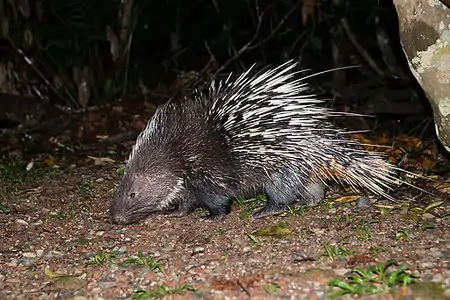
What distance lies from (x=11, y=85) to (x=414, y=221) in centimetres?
658

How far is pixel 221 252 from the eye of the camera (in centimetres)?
459

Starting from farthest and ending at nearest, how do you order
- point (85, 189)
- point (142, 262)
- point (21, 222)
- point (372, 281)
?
point (85, 189), point (21, 222), point (142, 262), point (372, 281)

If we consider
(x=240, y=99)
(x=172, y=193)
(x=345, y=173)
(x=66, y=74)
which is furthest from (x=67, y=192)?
(x=66, y=74)

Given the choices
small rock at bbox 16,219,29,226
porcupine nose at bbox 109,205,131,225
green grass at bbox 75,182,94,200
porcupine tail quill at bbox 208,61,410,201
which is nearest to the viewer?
Answer: porcupine tail quill at bbox 208,61,410,201

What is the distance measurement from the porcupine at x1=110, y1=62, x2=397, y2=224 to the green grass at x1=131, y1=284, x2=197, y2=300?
126cm

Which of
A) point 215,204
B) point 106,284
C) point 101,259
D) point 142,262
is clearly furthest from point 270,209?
point 106,284

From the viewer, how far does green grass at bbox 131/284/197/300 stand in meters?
4.00

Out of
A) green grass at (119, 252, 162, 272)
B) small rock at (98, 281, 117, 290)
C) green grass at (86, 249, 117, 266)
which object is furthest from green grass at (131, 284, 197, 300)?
green grass at (86, 249, 117, 266)

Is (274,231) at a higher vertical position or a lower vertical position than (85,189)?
higher

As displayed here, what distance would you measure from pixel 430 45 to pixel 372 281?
184 centimetres

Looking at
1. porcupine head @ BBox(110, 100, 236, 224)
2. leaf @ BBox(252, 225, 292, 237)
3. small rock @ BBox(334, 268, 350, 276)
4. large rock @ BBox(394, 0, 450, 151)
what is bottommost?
leaf @ BBox(252, 225, 292, 237)

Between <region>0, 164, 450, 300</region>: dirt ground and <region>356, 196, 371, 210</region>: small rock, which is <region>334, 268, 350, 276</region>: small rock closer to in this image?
<region>0, 164, 450, 300</region>: dirt ground

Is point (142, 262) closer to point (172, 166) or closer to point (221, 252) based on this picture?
point (221, 252)

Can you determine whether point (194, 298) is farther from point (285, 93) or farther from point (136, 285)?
point (285, 93)
